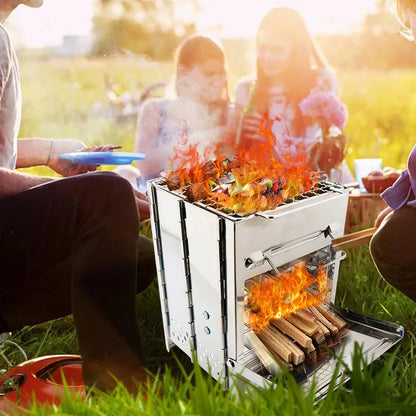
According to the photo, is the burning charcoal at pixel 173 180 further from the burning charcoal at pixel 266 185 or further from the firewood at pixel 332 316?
the firewood at pixel 332 316

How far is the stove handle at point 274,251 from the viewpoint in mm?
1470

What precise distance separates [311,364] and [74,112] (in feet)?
11.2

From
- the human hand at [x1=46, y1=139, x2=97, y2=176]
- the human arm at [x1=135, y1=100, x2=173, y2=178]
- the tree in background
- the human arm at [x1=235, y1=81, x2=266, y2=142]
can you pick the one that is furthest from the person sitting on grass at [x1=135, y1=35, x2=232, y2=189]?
the human hand at [x1=46, y1=139, x2=97, y2=176]

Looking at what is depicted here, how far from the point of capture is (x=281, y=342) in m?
1.66

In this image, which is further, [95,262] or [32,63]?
[32,63]

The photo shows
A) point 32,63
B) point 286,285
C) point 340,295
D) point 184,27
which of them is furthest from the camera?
point 32,63

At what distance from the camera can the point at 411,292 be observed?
1710 millimetres

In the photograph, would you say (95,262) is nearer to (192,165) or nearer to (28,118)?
(192,165)

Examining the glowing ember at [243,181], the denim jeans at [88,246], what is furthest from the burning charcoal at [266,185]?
the denim jeans at [88,246]

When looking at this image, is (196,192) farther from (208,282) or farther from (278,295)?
(278,295)

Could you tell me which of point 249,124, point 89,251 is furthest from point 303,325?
point 249,124

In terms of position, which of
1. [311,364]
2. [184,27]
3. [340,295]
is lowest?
[340,295]

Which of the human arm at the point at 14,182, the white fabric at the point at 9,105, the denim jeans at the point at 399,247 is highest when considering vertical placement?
the white fabric at the point at 9,105

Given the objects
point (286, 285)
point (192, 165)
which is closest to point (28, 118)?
point (192, 165)
